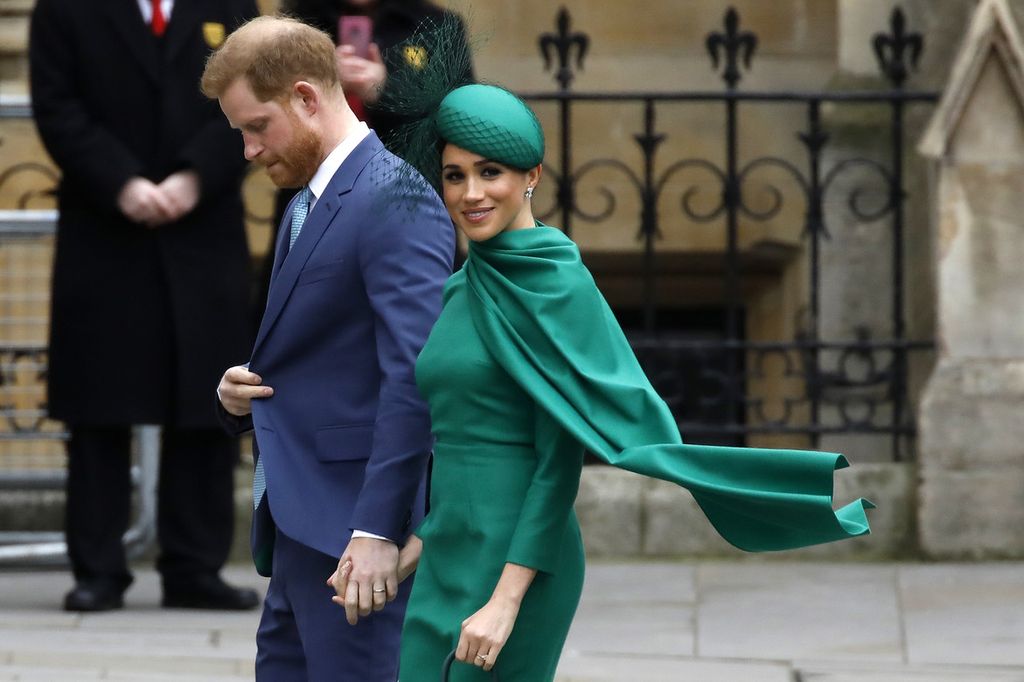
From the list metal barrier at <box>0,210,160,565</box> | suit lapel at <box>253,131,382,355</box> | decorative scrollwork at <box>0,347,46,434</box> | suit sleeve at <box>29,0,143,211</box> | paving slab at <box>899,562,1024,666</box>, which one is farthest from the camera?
decorative scrollwork at <box>0,347,46,434</box>

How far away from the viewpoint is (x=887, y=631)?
6379 mm

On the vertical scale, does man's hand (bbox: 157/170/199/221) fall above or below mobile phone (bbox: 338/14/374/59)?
below

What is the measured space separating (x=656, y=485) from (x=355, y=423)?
13.2 feet

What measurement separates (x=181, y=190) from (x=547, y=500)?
3.35 m

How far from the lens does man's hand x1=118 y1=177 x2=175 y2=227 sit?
248 inches

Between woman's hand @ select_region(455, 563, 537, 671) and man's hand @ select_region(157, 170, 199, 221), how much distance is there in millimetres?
3341

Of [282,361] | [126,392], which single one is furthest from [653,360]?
[282,361]

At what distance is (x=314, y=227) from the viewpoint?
12.1ft

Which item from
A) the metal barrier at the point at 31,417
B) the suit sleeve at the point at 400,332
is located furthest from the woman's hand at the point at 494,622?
the metal barrier at the point at 31,417

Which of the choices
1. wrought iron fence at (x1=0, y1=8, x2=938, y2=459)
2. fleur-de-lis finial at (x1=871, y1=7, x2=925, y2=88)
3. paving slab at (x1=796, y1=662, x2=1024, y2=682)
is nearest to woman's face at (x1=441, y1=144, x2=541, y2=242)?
paving slab at (x1=796, y1=662, x2=1024, y2=682)

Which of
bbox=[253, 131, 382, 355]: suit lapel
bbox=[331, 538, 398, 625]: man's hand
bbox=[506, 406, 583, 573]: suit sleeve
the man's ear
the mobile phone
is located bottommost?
bbox=[331, 538, 398, 625]: man's hand

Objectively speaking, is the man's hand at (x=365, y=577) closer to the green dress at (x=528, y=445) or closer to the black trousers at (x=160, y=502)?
the green dress at (x=528, y=445)

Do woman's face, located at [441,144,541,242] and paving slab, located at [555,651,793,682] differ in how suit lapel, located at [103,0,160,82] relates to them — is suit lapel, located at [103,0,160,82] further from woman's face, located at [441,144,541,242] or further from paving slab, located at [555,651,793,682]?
woman's face, located at [441,144,541,242]

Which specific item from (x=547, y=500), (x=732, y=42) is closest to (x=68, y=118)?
(x=732, y=42)
